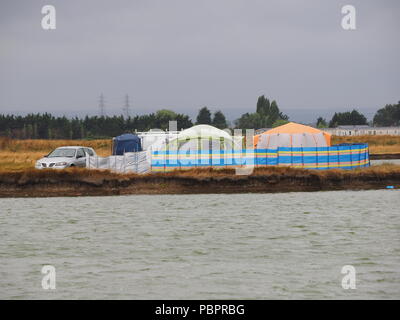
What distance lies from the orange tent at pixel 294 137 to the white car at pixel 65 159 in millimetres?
12714

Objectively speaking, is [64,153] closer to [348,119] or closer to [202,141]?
[202,141]

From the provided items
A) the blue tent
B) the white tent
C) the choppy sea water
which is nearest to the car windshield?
the choppy sea water

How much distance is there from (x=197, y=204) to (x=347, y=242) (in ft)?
36.3

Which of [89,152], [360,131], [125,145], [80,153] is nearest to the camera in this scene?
[80,153]

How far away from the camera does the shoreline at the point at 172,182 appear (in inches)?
1400

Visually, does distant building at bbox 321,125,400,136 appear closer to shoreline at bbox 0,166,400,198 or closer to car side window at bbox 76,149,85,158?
car side window at bbox 76,149,85,158

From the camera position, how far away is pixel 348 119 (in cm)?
19350

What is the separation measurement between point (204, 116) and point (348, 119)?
1406 inches

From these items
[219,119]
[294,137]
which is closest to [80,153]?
[294,137]

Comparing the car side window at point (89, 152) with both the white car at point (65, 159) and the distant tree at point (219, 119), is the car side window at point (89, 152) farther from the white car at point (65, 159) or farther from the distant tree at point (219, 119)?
the distant tree at point (219, 119)

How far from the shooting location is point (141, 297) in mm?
16203

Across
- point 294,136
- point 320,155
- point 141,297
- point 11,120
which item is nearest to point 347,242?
point 141,297

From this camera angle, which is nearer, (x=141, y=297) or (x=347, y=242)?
(x=141, y=297)
